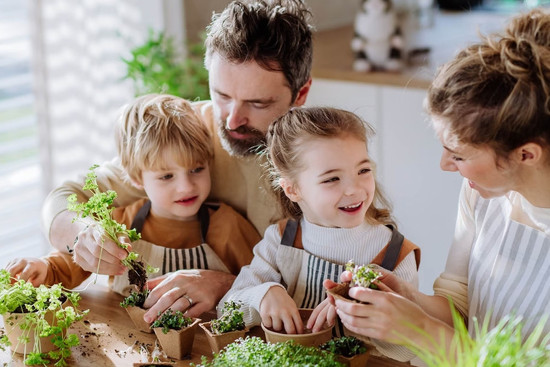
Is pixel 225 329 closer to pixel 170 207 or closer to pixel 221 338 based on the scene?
pixel 221 338

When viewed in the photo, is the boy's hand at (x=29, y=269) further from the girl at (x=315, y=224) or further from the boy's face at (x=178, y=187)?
the girl at (x=315, y=224)

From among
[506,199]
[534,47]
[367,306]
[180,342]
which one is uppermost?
[534,47]

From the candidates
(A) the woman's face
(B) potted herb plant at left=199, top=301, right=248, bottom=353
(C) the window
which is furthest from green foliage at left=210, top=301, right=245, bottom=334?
(C) the window

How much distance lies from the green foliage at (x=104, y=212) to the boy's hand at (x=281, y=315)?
0.29 meters

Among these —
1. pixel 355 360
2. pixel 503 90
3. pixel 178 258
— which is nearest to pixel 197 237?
pixel 178 258

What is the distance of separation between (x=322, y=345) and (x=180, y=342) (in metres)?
0.32

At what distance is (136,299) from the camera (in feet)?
6.14

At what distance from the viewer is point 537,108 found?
4.71 ft

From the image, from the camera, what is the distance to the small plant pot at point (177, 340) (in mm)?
1705

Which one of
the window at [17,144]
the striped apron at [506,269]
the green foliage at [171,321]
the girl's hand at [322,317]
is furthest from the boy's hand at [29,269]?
the window at [17,144]

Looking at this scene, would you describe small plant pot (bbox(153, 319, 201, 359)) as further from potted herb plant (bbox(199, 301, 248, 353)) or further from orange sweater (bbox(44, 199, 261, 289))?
orange sweater (bbox(44, 199, 261, 289))

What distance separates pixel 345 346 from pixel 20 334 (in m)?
0.75

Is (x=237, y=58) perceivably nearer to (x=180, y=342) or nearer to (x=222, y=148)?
(x=222, y=148)

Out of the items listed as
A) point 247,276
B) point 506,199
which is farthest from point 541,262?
point 247,276
